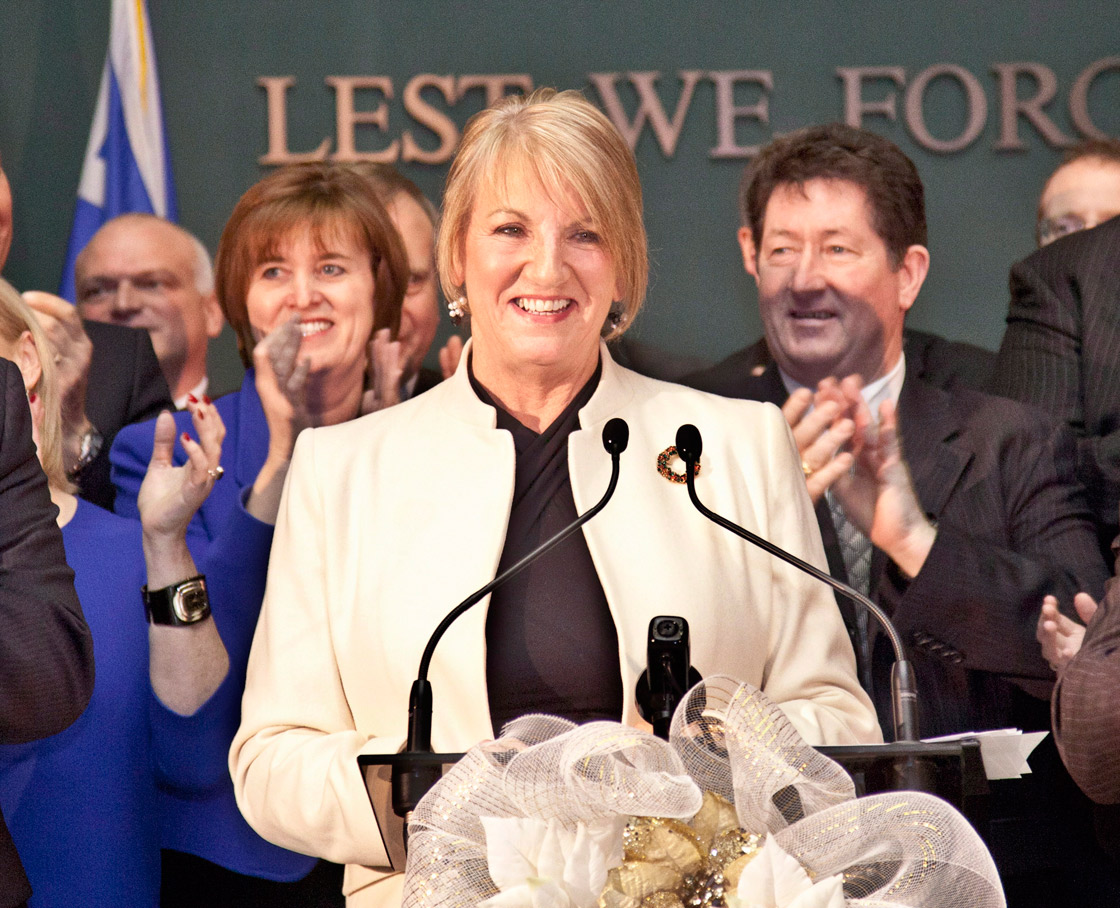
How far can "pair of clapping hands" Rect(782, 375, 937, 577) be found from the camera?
2971 millimetres

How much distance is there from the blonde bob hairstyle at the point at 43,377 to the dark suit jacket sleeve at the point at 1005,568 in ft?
5.65

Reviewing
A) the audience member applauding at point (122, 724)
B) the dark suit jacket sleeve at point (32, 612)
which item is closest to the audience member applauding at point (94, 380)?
the audience member applauding at point (122, 724)

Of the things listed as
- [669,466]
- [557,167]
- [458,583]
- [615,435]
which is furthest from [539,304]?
[615,435]

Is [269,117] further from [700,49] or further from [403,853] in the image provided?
[403,853]

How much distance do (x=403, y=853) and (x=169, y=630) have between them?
1228mm

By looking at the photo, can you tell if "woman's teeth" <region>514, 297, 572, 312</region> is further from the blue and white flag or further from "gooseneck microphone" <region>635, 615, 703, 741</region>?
the blue and white flag

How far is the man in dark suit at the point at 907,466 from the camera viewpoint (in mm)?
2916

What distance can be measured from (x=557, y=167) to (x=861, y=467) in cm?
107

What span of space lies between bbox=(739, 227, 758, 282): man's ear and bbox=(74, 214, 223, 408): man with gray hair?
1.20m

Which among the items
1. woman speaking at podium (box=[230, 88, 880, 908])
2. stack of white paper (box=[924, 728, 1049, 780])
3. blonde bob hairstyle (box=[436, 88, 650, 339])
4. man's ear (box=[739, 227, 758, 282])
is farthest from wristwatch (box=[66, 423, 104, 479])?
stack of white paper (box=[924, 728, 1049, 780])

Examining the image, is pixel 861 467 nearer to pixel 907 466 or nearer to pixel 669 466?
pixel 907 466

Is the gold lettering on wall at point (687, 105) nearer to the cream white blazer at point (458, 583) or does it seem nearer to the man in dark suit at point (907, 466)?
the man in dark suit at point (907, 466)

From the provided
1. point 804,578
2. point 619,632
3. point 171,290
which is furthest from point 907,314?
point 171,290

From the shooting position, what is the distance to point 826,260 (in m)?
3.12
